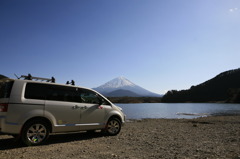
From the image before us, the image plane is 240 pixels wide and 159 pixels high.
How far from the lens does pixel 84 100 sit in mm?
8188

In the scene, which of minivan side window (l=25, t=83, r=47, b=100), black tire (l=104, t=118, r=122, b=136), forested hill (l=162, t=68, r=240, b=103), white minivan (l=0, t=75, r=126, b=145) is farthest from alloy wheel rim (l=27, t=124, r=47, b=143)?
forested hill (l=162, t=68, r=240, b=103)

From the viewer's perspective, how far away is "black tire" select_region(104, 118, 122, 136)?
28.9ft

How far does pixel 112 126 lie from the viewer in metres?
8.95

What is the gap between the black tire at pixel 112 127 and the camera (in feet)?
28.9

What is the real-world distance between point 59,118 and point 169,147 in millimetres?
4201

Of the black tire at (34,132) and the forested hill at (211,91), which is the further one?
the forested hill at (211,91)

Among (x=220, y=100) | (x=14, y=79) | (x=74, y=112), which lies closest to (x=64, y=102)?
(x=74, y=112)

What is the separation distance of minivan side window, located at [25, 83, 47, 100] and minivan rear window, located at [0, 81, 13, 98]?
530 millimetres

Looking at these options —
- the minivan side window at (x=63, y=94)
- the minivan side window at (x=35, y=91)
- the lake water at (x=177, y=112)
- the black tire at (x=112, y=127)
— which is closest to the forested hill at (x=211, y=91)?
the lake water at (x=177, y=112)

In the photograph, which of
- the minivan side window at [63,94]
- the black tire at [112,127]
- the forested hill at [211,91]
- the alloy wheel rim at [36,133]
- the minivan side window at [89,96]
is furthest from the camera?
the forested hill at [211,91]

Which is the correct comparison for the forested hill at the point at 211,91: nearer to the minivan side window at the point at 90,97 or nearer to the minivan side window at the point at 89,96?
the minivan side window at the point at 90,97

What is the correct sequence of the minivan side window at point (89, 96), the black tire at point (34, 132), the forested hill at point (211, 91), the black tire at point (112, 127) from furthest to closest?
the forested hill at point (211, 91)
the black tire at point (112, 127)
the minivan side window at point (89, 96)
the black tire at point (34, 132)

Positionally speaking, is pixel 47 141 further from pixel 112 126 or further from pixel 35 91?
pixel 112 126

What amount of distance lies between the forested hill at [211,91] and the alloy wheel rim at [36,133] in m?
158
